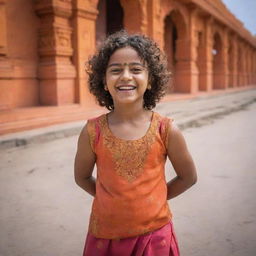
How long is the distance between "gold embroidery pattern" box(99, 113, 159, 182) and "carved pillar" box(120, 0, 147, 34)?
7880mm

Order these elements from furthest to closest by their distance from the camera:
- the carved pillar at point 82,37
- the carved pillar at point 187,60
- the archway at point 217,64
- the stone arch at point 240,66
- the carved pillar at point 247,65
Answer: the carved pillar at point 247,65 < the stone arch at point 240,66 < the archway at point 217,64 < the carved pillar at point 187,60 < the carved pillar at point 82,37

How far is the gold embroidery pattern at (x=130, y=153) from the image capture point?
1.13 metres

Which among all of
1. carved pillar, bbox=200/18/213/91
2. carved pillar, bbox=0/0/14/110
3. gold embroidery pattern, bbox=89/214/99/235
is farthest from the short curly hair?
carved pillar, bbox=200/18/213/91

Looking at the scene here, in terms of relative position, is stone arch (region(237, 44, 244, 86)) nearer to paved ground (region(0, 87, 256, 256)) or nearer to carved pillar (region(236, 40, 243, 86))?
carved pillar (region(236, 40, 243, 86))

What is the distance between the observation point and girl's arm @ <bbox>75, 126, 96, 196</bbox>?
123 cm

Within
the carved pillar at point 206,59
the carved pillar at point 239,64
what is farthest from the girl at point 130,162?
the carved pillar at point 239,64

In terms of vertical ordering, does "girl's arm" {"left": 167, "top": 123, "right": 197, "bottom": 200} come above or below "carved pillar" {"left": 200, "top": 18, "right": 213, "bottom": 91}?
below

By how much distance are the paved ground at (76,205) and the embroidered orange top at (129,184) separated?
597 millimetres

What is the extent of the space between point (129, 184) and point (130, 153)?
0.37 feet

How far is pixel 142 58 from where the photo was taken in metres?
1.24

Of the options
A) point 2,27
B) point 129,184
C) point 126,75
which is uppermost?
point 2,27

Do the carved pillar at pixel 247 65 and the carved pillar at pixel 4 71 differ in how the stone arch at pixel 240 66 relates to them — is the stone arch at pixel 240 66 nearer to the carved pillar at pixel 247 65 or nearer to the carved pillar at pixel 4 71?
the carved pillar at pixel 247 65

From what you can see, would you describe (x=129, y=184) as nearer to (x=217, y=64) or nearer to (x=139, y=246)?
(x=139, y=246)

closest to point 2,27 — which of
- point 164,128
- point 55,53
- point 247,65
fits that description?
point 55,53
